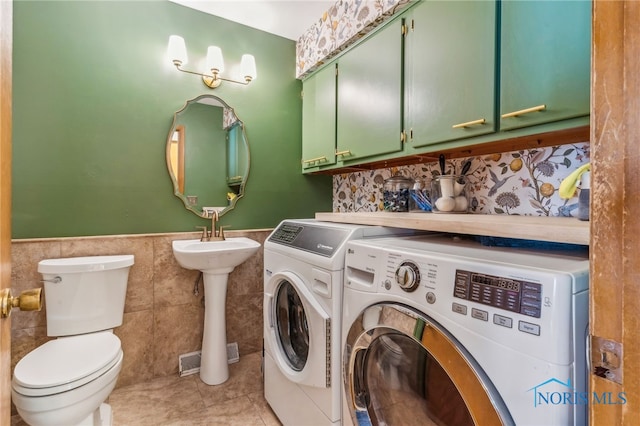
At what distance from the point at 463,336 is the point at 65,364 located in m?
1.63

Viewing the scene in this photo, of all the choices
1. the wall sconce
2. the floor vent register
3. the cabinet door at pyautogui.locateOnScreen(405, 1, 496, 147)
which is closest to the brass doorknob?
the cabinet door at pyautogui.locateOnScreen(405, 1, 496, 147)

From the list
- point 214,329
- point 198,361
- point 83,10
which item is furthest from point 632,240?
point 83,10

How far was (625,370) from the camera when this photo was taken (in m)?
0.33

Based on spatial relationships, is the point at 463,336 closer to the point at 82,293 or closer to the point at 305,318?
the point at 305,318

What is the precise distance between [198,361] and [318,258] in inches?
58.8

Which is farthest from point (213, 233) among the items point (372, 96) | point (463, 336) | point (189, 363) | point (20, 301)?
point (463, 336)

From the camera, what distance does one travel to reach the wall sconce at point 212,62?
6.67 feet

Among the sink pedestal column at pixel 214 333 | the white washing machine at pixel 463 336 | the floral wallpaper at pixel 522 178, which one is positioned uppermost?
the floral wallpaper at pixel 522 178

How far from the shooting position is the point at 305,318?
4.95 ft

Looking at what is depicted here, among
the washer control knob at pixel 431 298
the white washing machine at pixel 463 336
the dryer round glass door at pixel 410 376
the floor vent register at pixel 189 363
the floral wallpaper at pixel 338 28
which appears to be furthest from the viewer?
the floor vent register at pixel 189 363

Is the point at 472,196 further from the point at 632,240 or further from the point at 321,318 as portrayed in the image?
the point at 632,240

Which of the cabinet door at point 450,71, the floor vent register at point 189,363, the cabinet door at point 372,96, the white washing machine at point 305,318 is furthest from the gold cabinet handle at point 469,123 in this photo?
the floor vent register at point 189,363

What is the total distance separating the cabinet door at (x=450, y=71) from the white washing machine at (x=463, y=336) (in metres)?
0.61

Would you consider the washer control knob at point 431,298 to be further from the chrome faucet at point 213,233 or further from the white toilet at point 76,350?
the chrome faucet at point 213,233
